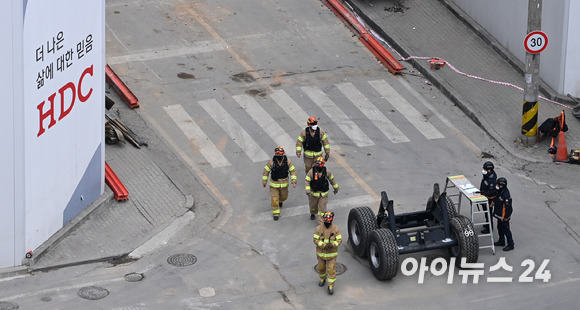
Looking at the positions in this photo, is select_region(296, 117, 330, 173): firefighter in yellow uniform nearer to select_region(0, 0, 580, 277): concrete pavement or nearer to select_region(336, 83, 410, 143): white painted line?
select_region(336, 83, 410, 143): white painted line

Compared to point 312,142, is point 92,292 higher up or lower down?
lower down

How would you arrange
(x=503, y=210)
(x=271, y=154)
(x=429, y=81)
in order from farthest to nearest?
(x=429, y=81)
(x=271, y=154)
(x=503, y=210)

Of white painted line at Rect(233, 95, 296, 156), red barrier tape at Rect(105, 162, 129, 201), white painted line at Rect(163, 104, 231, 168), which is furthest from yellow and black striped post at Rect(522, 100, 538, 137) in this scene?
red barrier tape at Rect(105, 162, 129, 201)

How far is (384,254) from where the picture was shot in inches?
922

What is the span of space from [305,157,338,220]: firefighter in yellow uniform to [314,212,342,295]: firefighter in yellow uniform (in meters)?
2.60

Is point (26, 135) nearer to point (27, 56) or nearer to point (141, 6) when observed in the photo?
point (27, 56)

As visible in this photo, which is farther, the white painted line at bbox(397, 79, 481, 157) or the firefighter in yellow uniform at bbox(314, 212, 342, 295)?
the white painted line at bbox(397, 79, 481, 157)

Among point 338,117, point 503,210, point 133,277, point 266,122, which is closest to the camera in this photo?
point 133,277

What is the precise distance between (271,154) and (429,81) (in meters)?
5.67

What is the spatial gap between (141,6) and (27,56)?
43.8 ft

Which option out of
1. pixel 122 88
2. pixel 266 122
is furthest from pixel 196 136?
pixel 122 88

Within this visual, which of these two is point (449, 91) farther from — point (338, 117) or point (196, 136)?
point (196, 136)

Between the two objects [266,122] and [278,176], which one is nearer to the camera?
[278,176]

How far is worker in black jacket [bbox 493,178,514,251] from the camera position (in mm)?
24891
